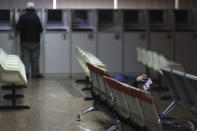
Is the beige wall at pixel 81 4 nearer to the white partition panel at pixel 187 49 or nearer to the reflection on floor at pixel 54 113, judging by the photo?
the white partition panel at pixel 187 49

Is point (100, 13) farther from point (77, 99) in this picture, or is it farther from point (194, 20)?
point (77, 99)

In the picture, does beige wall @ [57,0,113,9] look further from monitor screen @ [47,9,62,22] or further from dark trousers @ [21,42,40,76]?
dark trousers @ [21,42,40,76]

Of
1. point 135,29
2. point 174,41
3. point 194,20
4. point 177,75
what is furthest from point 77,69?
point 177,75

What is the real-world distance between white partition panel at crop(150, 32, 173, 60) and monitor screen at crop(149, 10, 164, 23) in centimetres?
38

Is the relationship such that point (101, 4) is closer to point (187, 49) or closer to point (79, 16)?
point (79, 16)

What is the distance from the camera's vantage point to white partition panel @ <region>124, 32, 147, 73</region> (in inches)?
462

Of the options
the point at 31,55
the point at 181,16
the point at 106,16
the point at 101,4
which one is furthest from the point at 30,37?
the point at 181,16

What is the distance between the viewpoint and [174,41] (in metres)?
11.9

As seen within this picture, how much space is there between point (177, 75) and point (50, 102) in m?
3.06

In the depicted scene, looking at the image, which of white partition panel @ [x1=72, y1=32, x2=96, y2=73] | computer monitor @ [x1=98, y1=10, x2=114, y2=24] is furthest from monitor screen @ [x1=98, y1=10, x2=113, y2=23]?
white partition panel @ [x1=72, y1=32, x2=96, y2=73]

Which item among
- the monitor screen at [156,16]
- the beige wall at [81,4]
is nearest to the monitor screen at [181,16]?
the monitor screen at [156,16]

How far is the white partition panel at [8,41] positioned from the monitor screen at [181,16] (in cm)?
428

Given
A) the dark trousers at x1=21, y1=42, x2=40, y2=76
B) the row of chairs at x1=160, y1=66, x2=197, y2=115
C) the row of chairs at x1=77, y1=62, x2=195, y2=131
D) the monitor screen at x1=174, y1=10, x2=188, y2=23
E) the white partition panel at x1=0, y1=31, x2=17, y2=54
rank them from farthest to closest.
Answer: the monitor screen at x1=174, y1=10, x2=188, y2=23
the white partition panel at x1=0, y1=31, x2=17, y2=54
the dark trousers at x1=21, y1=42, x2=40, y2=76
the row of chairs at x1=160, y1=66, x2=197, y2=115
the row of chairs at x1=77, y1=62, x2=195, y2=131

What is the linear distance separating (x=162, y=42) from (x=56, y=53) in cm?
277
